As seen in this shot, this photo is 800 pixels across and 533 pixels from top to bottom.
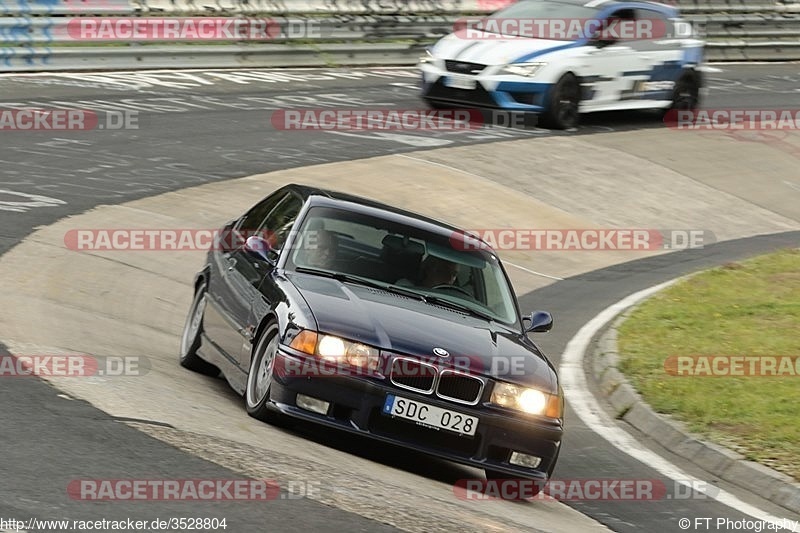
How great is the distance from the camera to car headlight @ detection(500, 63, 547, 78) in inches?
844

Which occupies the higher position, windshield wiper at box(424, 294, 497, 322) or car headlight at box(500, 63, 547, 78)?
car headlight at box(500, 63, 547, 78)

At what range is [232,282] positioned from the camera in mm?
9719

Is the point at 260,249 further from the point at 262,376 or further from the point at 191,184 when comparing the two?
the point at 191,184

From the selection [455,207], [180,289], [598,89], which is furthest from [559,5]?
[180,289]

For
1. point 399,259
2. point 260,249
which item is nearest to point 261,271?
point 260,249

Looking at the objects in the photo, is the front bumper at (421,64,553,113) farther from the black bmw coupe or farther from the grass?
the black bmw coupe

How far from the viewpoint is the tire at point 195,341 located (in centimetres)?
1017

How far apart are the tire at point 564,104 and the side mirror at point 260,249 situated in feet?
43.5

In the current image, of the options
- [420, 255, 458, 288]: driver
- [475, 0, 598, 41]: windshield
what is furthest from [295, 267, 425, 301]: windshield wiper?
[475, 0, 598, 41]: windshield

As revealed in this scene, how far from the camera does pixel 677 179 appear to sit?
70.4ft

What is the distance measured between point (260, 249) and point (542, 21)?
564 inches

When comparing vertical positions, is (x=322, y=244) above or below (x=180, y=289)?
above

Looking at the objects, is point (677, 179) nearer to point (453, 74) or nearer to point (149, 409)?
point (453, 74)

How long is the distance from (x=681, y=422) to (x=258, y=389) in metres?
3.36
